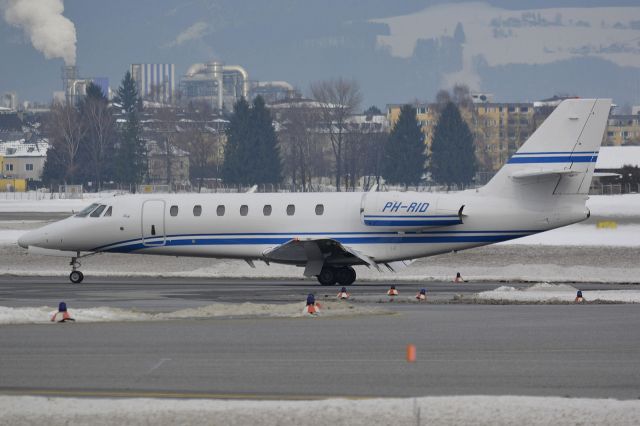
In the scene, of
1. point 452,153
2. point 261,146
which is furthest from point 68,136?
point 452,153

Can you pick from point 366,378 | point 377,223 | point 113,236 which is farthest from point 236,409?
point 113,236

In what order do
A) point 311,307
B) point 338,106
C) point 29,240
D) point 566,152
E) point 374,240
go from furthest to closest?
point 338,106, point 29,240, point 374,240, point 566,152, point 311,307

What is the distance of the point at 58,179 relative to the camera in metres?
141

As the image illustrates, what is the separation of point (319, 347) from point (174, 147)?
158m

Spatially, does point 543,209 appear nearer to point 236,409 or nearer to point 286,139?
point 236,409

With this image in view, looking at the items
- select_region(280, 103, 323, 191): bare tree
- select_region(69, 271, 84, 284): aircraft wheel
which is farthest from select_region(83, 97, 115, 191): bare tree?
select_region(69, 271, 84, 284): aircraft wheel

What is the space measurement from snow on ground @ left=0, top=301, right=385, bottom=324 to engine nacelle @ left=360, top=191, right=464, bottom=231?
8.73m

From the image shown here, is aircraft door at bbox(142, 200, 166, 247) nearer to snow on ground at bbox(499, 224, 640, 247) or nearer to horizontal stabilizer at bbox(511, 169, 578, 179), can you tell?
horizontal stabilizer at bbox(511, 169, 578, 179)

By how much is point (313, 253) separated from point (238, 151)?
4018 inches

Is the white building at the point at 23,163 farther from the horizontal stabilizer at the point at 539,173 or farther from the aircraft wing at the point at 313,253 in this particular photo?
the horizontal stabilizer at the point at 539,173

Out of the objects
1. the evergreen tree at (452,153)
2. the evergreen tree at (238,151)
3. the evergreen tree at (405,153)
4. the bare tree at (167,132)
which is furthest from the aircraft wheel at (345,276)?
the bare tree at (167,132)

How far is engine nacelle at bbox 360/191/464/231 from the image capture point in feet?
107

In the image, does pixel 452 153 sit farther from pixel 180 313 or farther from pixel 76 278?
pixel 180 313

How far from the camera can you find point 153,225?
3509cm
